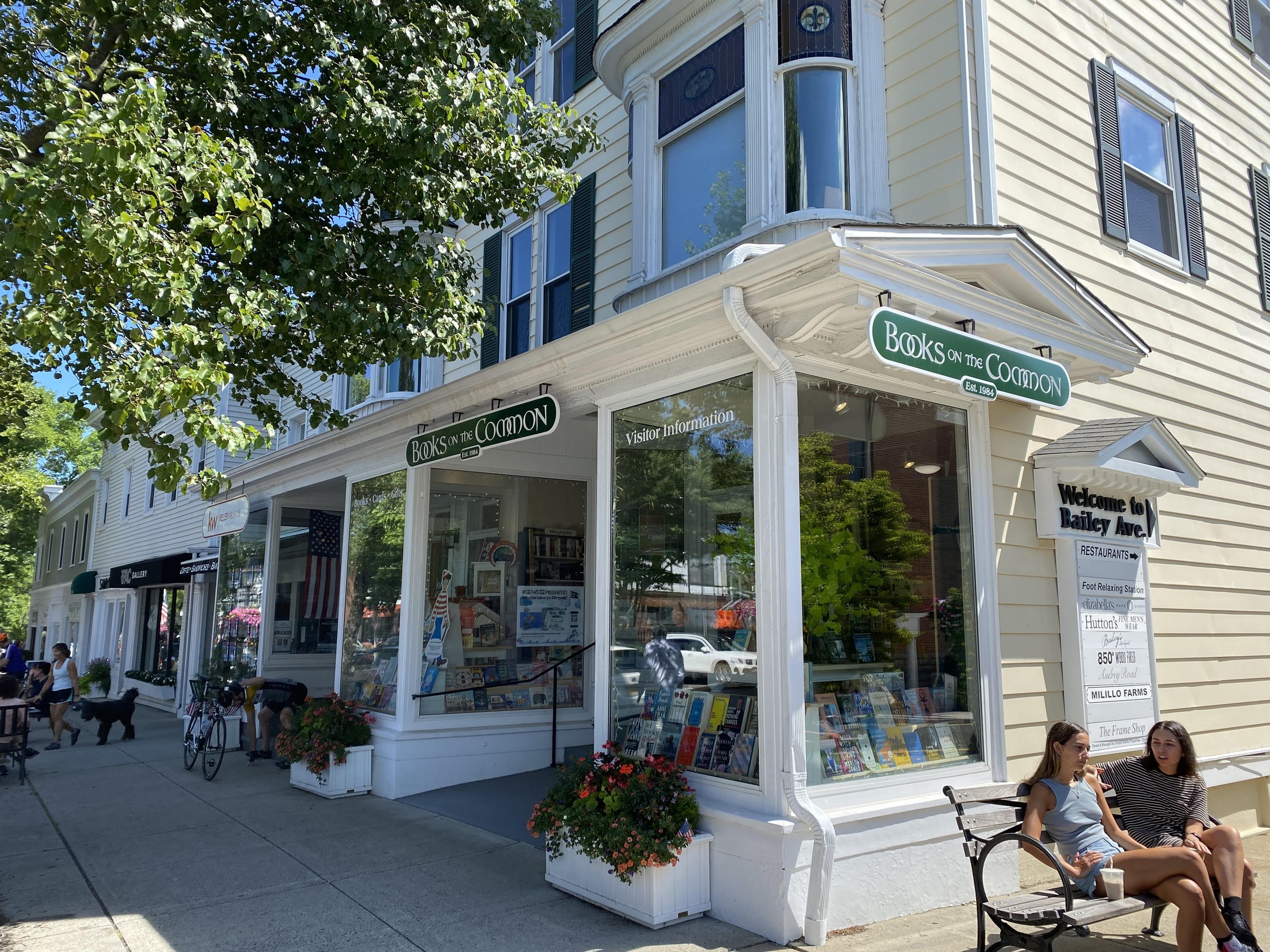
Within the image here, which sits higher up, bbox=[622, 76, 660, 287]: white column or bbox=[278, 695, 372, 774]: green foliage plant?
bbox=[622, 76, 660, 287]: white column

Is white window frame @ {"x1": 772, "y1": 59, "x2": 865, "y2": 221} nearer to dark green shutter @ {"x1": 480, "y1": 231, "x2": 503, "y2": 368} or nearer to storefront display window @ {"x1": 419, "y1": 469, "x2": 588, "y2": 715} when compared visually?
storefront display window @ {"x1": 419, "y1": 469, "x2": 588, "y2": 715}

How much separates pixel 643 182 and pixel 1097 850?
22.3ft

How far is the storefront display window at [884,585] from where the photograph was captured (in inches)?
231

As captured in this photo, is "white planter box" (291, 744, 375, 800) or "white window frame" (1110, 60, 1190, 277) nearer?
"white window frame" (1110, 60, 1190, 277)

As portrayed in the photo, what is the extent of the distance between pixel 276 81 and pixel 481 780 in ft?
21.7

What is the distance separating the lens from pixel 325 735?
910 cm

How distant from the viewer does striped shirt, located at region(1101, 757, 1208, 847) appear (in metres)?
5.43

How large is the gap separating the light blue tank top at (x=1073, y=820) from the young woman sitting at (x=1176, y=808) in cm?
51

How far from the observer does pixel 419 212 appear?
7.90 meters

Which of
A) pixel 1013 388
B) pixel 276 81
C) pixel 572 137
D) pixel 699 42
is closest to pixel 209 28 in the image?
pixel 276 81

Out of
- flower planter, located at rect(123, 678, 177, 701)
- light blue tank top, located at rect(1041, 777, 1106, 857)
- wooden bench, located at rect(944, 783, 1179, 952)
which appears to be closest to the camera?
wooden bench, located at rect(944, 783, 1179, 952)

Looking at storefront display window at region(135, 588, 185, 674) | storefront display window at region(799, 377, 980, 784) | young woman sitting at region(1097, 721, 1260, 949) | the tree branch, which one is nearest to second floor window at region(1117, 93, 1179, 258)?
storefront display window at region(799, 377, 980, 784)

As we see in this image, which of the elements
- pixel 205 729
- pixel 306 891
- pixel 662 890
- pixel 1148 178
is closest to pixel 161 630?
pixel 205 729

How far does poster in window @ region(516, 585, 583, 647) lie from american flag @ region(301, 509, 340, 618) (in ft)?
13.2
